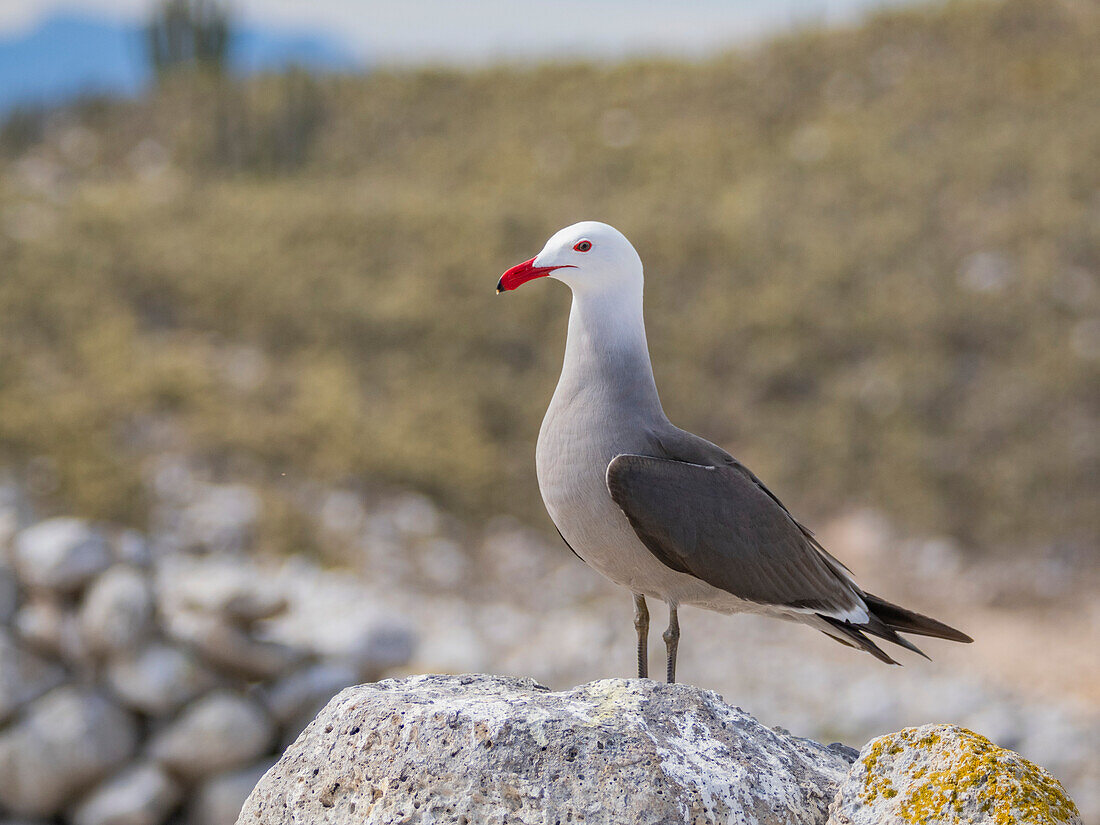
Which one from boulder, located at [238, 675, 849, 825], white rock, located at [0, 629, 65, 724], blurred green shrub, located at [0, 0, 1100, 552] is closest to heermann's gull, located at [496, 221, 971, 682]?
boulder, located at [238, 675, 849, 825]

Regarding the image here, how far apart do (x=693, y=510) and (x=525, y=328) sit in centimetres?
1359

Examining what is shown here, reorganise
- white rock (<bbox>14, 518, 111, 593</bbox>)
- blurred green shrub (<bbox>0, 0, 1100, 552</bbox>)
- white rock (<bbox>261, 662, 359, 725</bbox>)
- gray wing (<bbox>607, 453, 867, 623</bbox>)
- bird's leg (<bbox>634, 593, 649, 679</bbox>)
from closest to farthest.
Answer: gray wing (<bbox>607, 453, 867, 623</bbox>)
bird's leg (<bbox>634, 593, 649, 679</bbox>)
white rock (<bbox>14, 518, 111, 593</bbox>)
white rock (<bbox>261, 662, 359, 725</bbox>)
blurred green shrub (<bbox>0, 0, 1100, 552</bbox>)

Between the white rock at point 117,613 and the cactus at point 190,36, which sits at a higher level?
the cactus at point 190,36

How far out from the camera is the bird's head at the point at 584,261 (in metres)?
3.73

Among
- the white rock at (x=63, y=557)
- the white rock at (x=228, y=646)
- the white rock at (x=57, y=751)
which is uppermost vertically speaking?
the white rock at (x=63, y=557)

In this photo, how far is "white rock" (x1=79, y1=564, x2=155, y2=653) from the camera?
7.00 meters

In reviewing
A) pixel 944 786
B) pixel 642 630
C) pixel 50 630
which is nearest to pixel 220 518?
pixel 50 630

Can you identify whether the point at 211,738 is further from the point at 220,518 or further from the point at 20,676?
the point at 220,518

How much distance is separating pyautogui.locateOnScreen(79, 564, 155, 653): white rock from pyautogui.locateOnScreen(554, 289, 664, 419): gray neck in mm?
4395

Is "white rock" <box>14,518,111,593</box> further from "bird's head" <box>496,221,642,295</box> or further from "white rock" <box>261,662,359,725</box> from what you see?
"bird's head" <box>496,221,642,295</box>

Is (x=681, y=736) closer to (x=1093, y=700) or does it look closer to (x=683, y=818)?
(x=683, y=818)

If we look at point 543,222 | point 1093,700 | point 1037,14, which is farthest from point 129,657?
point 1037,14

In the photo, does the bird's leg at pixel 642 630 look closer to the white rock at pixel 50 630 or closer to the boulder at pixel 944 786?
the boulder at pixel 944 786

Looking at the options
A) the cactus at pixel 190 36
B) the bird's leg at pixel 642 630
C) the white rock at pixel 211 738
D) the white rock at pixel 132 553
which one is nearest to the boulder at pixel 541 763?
the bird's leg at pixel 642 630
